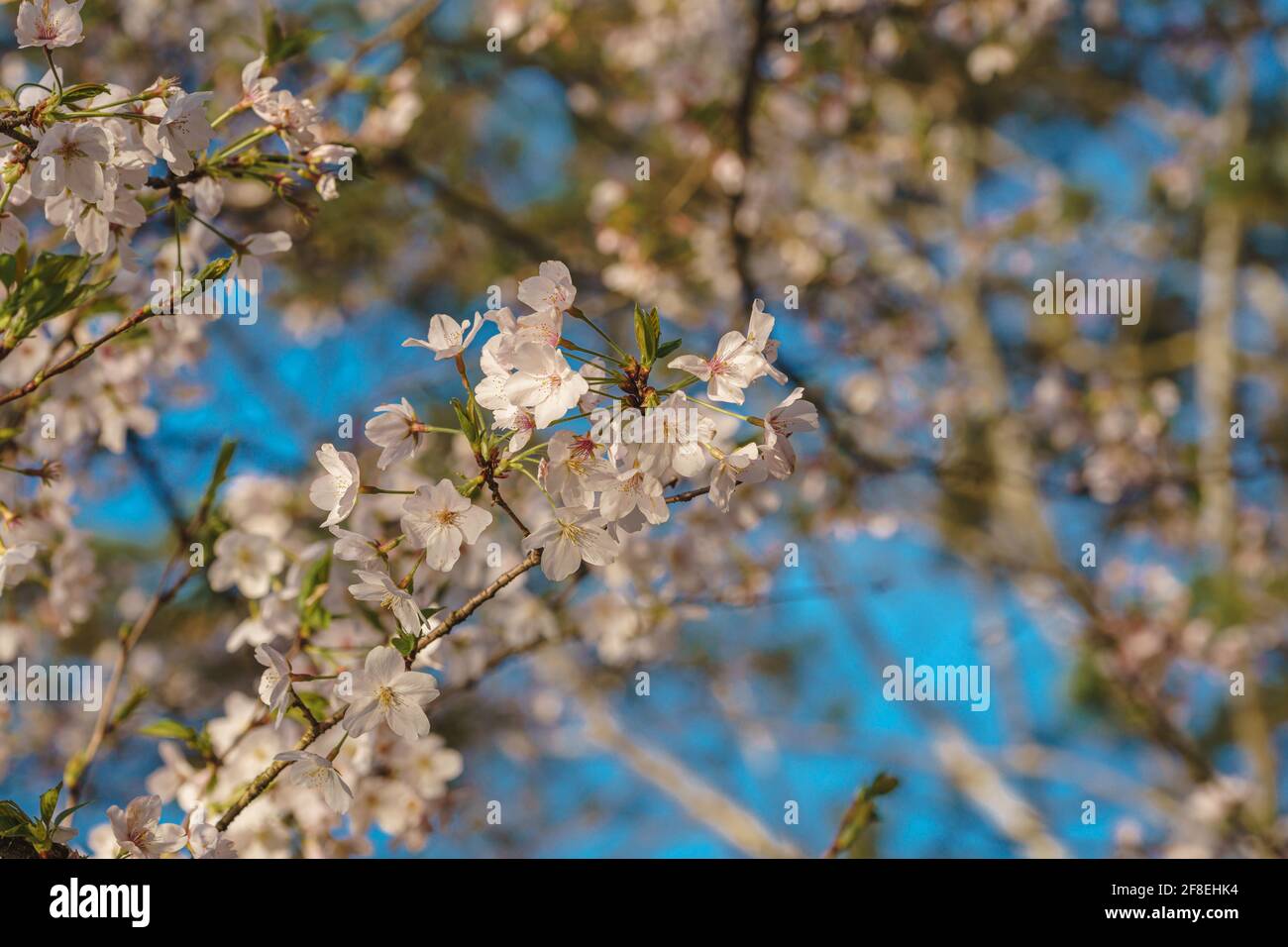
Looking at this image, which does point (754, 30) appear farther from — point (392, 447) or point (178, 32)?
point (178, 32)

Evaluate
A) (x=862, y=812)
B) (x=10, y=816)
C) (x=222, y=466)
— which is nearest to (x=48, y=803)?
(x=10, y=816)

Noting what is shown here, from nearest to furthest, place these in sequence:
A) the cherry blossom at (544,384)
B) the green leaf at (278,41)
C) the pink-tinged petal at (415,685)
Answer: the cherry blossom at (544,384) → the pink-tinged petal at (415,685) → the green leaf at (278,41)

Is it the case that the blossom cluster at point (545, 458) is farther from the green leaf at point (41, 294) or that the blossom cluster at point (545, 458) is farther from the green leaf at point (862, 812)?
the green leaf at point (862, 812)

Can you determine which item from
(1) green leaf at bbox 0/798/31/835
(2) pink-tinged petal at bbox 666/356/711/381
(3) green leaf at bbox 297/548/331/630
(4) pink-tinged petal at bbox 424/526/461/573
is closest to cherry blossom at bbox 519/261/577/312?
(2) pink-tinged petal at bbox 666/356/711/381

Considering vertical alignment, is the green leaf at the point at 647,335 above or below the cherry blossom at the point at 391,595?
above

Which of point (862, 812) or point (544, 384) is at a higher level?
point (544, 384)

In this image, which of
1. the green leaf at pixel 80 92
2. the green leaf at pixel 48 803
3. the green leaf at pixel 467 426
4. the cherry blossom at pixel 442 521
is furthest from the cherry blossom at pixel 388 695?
the green leaf at pixel 80 92

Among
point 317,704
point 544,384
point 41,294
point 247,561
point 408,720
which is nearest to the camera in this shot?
point 544,384

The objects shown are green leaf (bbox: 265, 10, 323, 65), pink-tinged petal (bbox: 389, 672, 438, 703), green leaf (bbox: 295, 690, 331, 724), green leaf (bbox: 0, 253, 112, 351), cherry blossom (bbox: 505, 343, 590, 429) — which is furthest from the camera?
green leaf (bbox: 265, 10, 323, 65)

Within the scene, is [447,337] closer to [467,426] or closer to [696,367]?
[467,426]

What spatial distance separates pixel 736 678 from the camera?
18.2 ft

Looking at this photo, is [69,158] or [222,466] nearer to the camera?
[69,158]

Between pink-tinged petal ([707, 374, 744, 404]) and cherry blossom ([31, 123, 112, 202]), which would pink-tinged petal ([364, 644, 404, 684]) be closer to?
pink-tinged petal ([707, 374, 744, 404])

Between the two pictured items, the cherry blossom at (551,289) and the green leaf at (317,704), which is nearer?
the cherry blossom at (551,289)
